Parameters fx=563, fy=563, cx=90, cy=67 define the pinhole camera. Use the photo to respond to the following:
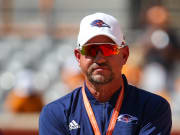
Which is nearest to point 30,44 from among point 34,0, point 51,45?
point 51,45

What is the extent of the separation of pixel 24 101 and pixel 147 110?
5076 mm

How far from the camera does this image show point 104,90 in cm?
355

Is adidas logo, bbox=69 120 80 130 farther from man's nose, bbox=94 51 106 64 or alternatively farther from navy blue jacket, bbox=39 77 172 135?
man's nose, bbox=94 51 106 64

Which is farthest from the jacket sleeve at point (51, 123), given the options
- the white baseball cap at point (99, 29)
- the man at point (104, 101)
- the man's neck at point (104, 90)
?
the white baseball cap at point (99, 29)

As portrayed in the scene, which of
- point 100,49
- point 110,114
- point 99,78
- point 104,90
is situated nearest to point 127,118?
point 110,114

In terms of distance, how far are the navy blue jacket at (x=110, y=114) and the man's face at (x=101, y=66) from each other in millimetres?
195

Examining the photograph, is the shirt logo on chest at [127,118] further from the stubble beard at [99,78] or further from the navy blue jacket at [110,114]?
the stubble beard at [99,78]

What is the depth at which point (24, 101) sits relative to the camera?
8.44m

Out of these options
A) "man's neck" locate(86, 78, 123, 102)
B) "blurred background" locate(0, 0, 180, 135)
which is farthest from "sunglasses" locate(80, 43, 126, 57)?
"blurred background" locate(0, 0, 180, 135)

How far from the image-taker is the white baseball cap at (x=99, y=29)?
3420 millimetres

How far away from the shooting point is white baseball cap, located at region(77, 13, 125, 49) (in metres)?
3.42

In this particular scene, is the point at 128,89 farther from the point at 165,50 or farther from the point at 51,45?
the point at 51,45

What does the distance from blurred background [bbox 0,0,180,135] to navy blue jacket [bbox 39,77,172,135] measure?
3168mm

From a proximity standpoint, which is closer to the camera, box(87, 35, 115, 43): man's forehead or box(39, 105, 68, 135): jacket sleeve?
box(87, 35, 115, 43): man's forehead
